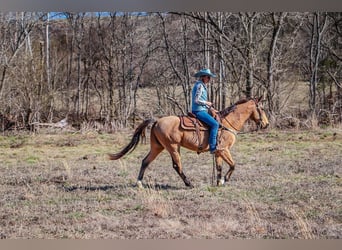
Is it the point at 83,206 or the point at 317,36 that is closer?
the point at 83,206

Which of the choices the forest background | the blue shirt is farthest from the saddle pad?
the forest background

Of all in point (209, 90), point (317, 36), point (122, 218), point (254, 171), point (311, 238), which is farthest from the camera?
point (317, 36)

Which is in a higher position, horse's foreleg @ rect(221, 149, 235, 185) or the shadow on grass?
horse's foreleg @ rect(221, 149, 235, 185)

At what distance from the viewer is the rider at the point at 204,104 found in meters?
4.95

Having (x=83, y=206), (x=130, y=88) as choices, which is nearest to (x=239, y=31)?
(x=130, y=88)

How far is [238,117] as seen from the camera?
5199 millimetres

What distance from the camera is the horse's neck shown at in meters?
5.17

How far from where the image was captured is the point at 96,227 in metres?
4.14

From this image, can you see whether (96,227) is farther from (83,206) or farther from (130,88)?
(130,88)

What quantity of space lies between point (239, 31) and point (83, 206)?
3575mm

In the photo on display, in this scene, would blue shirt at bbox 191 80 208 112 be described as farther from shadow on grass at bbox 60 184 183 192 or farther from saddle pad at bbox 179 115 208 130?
shadow on grass at bbox 60 184 183 192

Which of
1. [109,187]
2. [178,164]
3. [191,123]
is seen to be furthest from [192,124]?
[109,187]

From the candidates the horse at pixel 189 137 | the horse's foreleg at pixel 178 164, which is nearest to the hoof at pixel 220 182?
the horse at pixel 189 137

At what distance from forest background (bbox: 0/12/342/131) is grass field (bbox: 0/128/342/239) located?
453mm
